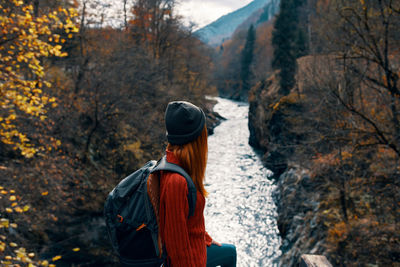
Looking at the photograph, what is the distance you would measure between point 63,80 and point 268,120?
1410 centimetres

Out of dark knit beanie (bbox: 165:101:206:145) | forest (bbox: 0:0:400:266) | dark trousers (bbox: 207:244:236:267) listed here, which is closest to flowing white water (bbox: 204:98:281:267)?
forest (bbox: 0:0:400:266)

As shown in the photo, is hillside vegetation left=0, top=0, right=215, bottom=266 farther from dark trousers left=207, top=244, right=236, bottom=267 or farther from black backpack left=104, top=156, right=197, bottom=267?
dark trousers left=207, top=244, right=236, bottom=267

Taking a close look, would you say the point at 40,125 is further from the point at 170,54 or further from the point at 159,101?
Answer: the point at 170,54

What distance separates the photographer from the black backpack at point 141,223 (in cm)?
177

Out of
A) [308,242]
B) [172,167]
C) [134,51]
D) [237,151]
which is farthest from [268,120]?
[172,167]

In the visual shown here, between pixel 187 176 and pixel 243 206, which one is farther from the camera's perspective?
pixel 243 206

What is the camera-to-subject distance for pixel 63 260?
7.41 meters

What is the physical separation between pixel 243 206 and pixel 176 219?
11.7 metres

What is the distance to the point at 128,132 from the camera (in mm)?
12523

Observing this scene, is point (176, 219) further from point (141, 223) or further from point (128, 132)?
point (128, 132)

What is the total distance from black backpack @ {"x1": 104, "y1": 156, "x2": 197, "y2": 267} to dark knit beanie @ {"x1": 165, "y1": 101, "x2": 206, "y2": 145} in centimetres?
20

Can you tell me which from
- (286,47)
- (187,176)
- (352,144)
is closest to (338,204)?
(352,144)

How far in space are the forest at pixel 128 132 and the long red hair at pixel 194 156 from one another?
2154mm

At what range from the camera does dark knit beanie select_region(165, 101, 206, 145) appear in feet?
6.03
